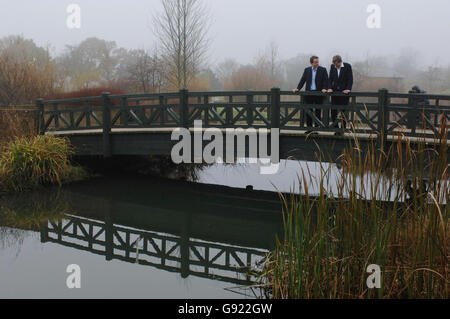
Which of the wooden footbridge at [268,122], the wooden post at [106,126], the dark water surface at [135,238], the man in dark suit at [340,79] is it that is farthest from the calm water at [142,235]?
the man in dark suit at [340,79]

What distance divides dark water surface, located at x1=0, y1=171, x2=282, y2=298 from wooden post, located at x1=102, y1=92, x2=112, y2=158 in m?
0.71

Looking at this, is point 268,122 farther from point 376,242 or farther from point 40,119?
point 376,242

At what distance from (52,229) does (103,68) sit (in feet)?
163

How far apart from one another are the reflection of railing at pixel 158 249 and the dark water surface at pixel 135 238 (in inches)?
0.5

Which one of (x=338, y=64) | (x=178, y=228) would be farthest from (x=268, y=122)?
(x=178, y=228)

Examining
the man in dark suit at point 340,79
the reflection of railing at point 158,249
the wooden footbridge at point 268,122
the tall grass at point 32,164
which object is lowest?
the reflection of railing at point 158,249

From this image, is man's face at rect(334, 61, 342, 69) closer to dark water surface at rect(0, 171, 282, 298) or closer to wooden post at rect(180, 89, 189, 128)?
dark water surface at rect(0, 171, 282, 298)

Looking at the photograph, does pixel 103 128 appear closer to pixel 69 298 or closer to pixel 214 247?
pixel 214 247

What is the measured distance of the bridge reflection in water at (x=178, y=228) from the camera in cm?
661

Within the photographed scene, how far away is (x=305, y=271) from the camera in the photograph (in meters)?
4.37

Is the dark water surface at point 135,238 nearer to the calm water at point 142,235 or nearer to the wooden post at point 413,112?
the calm water at point 142,235

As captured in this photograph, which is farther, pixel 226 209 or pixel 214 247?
pixel 226 209

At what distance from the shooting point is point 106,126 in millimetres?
11555

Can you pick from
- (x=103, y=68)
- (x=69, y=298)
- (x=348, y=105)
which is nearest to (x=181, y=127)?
(x=348, y=105)
